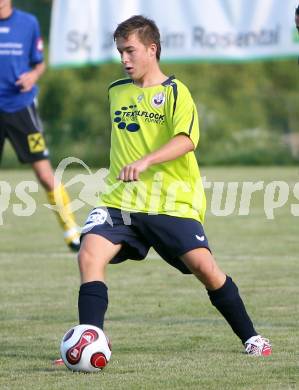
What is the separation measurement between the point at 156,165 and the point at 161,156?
0.29 metres

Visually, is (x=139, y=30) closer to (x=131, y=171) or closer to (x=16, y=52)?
(x=131, y=171)

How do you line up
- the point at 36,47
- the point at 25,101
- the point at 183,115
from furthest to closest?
the point at 36,47 < the point at 25,101 < the point at 183,115

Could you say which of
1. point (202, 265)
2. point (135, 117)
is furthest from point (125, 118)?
point (202, 265)

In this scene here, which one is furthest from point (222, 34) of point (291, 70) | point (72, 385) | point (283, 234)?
point (72, 385)

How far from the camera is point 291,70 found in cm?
2584

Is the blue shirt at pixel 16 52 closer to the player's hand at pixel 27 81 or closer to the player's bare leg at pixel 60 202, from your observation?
the player's hand at pixel 27 81

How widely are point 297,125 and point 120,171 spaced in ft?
58.0

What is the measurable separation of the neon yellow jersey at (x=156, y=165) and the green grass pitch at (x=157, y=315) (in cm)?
75

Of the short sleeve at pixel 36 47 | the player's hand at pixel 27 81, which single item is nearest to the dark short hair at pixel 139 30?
the player's hand at pixel 27 81

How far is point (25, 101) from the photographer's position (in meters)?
9.93

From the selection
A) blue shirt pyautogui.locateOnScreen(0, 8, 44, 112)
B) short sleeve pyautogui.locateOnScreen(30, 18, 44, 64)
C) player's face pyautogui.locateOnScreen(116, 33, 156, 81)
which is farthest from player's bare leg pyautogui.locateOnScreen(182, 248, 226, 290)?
short sleeve pyautogui.locateOnScreen(30, 18, 44, 64)

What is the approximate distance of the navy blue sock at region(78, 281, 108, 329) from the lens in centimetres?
509

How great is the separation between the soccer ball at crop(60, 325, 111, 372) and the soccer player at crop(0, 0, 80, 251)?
4.71 meters

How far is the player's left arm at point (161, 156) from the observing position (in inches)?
192
